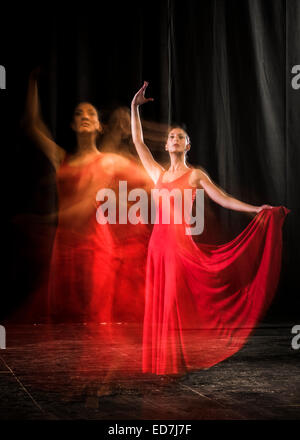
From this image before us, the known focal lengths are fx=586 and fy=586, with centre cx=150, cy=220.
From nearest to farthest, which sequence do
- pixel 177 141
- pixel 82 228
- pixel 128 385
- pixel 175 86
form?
pixel 128 385 → pixel 177 141 → pixel 82 228 → pixel 175 86

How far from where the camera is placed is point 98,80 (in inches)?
187

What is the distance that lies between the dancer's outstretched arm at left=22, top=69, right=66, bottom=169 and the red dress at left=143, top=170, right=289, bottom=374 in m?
1.91

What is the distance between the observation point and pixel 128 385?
264 centimetres

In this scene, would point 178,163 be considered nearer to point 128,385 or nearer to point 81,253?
point 128,385

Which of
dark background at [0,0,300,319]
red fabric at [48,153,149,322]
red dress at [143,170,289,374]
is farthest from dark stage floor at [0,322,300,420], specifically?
dark background at [0,0,300,319]

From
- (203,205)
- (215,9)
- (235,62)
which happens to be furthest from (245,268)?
(215,9)

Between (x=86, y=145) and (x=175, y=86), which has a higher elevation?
Result: (x=175, y=86)

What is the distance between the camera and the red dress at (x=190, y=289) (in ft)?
9.51

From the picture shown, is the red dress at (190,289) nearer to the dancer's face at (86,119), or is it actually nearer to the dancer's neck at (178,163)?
the dancer's neck at (178,163)

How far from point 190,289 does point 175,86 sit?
2.22 metres

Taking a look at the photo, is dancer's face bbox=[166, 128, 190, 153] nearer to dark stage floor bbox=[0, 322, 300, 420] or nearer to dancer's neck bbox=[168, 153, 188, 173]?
dancer's neck bbox=[168, 153, 188, 173]

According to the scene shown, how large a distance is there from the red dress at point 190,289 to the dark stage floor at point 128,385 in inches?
6.6

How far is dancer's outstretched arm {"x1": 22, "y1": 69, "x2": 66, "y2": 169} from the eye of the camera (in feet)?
15.3

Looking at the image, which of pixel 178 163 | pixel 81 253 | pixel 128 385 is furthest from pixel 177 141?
pixel 81 253
